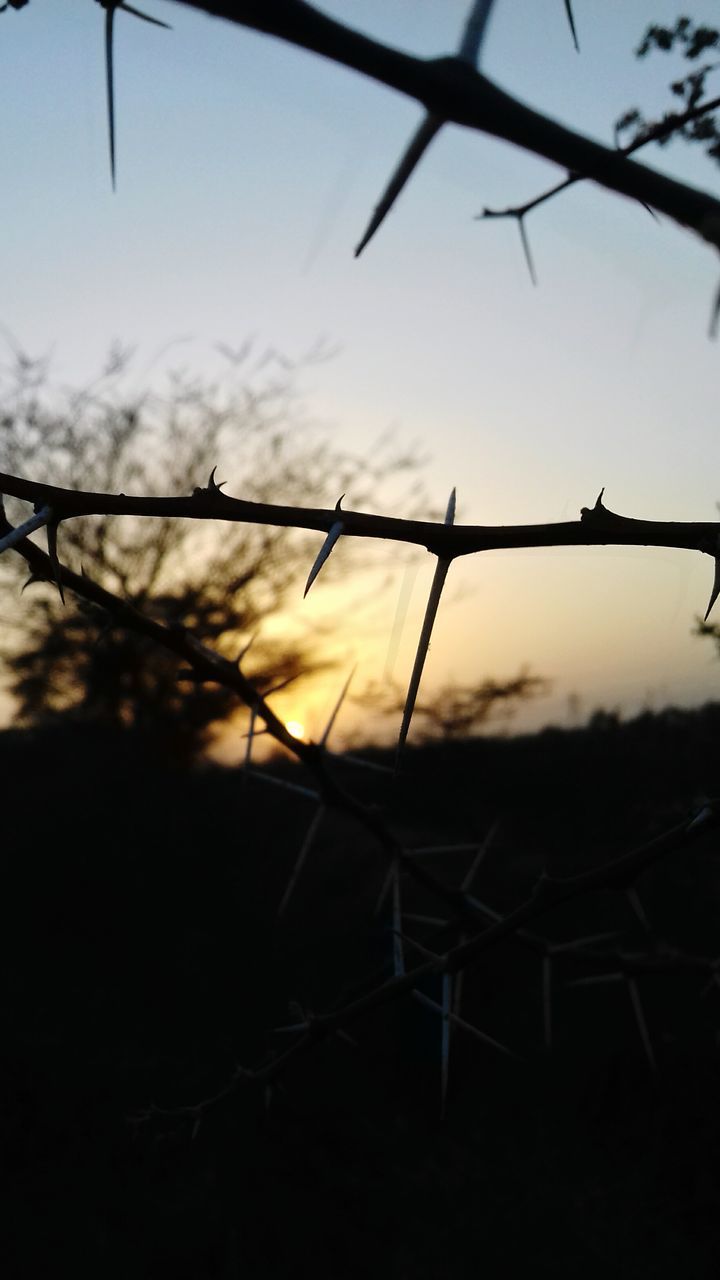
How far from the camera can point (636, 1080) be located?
354 centimetres

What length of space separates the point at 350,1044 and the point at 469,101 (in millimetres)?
1364

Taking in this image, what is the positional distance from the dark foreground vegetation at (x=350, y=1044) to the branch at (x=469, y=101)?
98cm

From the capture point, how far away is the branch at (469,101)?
1.17ft

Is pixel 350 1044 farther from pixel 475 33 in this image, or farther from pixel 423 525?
pixel 475 33

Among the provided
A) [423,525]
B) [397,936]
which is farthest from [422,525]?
[397,936]

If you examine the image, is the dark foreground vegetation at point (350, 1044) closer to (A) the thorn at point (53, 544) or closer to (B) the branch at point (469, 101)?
(A) the thorn at point (53, 544)

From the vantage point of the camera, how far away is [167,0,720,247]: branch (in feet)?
1.17

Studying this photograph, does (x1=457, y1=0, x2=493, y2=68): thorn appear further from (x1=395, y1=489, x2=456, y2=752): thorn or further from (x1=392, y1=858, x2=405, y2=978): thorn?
(x1=392, y1=858, x2=405, y2=978): thorn

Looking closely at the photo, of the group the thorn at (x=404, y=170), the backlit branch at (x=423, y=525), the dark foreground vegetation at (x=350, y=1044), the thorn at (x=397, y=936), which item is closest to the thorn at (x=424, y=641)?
the backlit branch at (x=423, y=525)

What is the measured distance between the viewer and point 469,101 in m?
0.44

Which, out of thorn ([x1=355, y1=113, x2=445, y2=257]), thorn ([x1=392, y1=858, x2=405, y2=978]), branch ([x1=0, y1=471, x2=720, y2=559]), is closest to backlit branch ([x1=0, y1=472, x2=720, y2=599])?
branch ([x1=0, y1=471, x2=720, y2=559])

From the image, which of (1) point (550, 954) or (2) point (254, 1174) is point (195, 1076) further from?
(1) point (550, 954)

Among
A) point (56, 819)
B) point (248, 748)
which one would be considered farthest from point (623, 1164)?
point (56, 819)

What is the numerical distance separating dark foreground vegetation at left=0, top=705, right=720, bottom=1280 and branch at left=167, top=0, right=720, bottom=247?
38.6 inches
